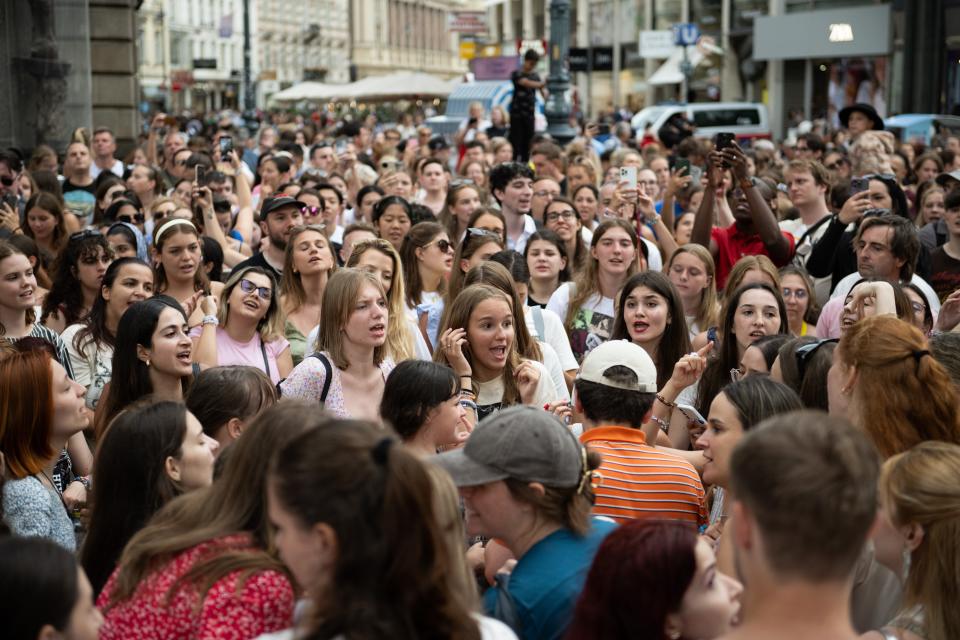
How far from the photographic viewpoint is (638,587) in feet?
10.2

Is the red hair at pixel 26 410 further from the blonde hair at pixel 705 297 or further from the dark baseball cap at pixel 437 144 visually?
the dark baseball cap at pixel 437 144

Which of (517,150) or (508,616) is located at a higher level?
(517,150)

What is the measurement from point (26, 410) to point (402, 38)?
127253mm

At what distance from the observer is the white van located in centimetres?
3594

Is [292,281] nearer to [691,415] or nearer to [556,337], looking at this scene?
[556,337]

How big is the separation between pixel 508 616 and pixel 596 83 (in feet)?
198

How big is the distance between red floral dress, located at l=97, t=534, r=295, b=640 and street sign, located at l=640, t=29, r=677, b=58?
3624cm

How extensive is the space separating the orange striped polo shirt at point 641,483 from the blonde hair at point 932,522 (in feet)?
3.58

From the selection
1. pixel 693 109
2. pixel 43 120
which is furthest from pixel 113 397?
pixel 693 109

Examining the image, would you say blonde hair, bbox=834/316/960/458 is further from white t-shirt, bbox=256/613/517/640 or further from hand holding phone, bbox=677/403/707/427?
white t-shirt, bbox=256/613/517/640

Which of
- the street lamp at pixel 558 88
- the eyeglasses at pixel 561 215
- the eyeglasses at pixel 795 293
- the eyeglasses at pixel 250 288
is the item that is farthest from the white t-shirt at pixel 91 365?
the street lamp at pixel 558 88

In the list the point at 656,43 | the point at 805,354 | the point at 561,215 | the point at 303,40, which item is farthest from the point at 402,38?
the point at 805,354

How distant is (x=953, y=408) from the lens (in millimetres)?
4559

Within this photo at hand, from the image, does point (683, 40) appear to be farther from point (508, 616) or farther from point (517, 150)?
point (508, 616)
